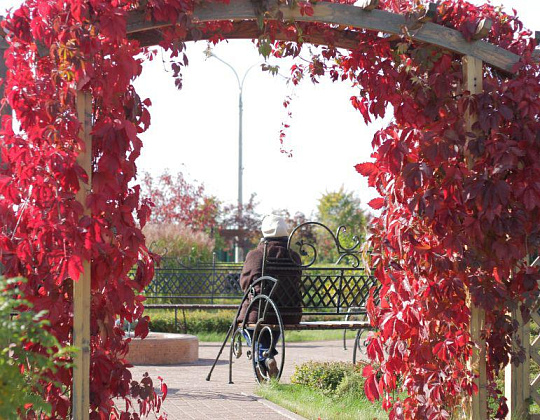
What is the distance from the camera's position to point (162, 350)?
10930 millimetres

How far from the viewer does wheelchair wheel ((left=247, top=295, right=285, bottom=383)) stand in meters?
8.24

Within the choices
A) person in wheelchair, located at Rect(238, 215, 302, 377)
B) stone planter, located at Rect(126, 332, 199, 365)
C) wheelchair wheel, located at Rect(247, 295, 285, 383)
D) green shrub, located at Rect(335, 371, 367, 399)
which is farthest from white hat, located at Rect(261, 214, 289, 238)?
stone planter, located at Rect(126, 332, 199, 365)

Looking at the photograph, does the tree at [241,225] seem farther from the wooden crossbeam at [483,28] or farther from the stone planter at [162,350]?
the wooden crossbeam at [483,28]

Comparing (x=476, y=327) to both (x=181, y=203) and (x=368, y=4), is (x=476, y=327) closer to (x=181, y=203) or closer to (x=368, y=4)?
(x=368, y=4)

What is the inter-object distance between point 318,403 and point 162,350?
168 inches

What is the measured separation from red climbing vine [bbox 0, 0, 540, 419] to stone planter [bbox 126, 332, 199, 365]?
20.1 ft

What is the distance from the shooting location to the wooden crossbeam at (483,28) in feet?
16.0

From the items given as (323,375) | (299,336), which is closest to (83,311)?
(323,375)

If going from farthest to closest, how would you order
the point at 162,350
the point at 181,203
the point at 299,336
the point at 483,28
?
the point at 181,203
the point at 299,336
the point at 162,350
the point at 483,28

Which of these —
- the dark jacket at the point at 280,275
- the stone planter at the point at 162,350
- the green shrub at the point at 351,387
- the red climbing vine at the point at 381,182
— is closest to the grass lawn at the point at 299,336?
the stone planter at the point at 162,350

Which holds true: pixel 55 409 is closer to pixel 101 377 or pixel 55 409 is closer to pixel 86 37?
pixel 101 377

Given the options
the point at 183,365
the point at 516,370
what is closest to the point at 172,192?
the point at 183,365

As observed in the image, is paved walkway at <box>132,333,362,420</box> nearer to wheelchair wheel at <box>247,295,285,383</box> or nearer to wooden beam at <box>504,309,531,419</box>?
wheelchair wheel at <box>247,295,285,383</box>

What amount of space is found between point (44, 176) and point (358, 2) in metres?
2.05
